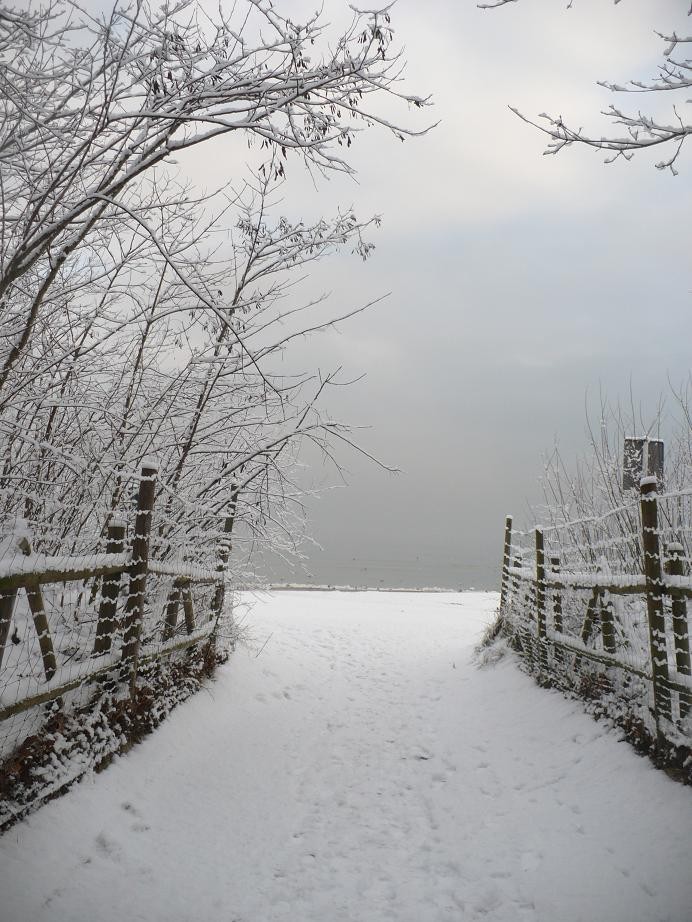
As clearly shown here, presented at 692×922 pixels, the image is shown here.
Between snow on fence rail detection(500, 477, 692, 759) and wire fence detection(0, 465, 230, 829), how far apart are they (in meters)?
3.96

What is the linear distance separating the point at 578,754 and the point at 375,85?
16.6 feet

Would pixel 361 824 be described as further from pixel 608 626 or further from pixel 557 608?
pixel 557 608

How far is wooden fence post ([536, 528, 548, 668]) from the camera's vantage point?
6.96 metres

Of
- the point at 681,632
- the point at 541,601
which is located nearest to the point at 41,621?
the point at 681,632

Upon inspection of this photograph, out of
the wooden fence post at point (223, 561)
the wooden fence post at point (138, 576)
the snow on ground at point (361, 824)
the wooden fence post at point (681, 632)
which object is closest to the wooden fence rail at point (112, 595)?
the wooden fence post at point (138, 576)

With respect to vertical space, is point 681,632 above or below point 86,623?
above

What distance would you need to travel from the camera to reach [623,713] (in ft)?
15.9

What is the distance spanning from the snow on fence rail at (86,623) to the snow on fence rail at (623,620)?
4.01 metres

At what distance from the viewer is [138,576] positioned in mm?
4852

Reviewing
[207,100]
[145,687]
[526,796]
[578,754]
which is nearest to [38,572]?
[145,687]

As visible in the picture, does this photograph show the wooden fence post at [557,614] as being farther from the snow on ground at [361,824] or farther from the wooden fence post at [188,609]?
the wooden fence post at [188,609]

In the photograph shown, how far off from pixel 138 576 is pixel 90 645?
751 mm

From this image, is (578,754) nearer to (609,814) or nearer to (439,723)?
(609,814)

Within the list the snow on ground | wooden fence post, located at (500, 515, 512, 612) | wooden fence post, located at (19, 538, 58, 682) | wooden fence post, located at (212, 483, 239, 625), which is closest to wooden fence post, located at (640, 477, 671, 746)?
the snow on ground
